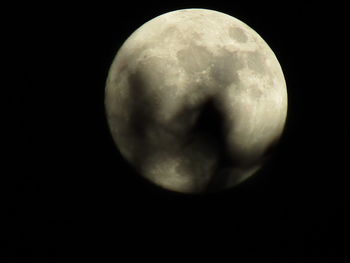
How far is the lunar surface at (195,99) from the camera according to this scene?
249cm

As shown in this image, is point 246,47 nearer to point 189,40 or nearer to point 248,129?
point 189,40

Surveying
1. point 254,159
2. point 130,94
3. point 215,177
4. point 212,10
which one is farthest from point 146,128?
point 212,10

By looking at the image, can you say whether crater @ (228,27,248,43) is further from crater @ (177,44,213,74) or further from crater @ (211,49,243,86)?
crater @ (177,44,213,74)

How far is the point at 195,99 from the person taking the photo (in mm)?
2469

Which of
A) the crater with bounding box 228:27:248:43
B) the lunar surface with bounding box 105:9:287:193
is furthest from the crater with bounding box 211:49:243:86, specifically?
the crater with bounding box 228:27:248:43

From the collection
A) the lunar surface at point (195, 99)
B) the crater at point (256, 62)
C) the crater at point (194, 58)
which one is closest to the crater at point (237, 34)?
the lunar surface at point (195, 99)

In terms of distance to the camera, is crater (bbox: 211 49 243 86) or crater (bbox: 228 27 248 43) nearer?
crater (bbox: 211 49 243 86)

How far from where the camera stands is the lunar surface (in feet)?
8.17

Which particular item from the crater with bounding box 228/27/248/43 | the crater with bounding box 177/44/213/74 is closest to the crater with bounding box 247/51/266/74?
the crater with bounding box 228/27/248/43

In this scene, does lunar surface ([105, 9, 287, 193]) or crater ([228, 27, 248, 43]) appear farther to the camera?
crater ([228, 27, 248, 43])

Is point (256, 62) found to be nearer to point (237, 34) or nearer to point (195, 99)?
point (237, 34)

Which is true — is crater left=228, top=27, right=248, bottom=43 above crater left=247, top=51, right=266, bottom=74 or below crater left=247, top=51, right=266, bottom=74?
above

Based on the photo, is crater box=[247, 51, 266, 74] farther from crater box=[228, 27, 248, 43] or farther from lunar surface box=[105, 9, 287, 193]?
crater box=[228, 27, 248, 43]

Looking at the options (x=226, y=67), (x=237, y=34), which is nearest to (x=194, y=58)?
(x=226, y=67)
